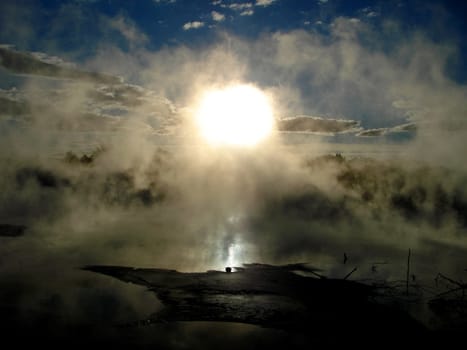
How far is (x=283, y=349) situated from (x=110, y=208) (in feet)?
143

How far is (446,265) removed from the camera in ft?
84.0

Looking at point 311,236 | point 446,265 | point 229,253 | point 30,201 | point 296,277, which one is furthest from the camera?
point 30,201

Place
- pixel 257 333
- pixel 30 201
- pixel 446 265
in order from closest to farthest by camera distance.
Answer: pixel 257 333
pixel 446 265
pixel 30 201

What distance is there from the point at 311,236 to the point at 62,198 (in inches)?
1662

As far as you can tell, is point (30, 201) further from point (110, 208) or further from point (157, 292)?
point (157, 292)

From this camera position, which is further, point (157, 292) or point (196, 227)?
point (196, 227)

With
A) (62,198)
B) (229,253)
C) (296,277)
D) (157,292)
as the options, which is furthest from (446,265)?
(62,198)

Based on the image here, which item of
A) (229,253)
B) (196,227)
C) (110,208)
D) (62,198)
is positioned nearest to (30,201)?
(62,198)

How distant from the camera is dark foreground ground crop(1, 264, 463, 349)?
13.6 m

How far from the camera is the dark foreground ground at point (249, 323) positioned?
536 inches

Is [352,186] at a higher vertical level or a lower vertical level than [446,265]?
higher

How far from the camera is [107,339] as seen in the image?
44.4ft

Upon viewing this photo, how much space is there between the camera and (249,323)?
15.1m

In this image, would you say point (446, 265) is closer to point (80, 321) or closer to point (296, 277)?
point (296, 277)
